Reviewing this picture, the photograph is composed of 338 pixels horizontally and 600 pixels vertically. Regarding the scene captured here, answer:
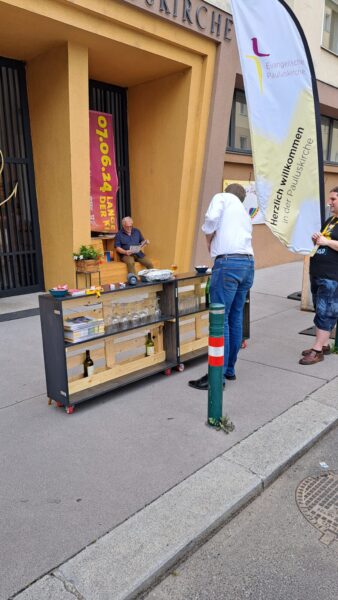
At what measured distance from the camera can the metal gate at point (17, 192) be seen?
7.49m

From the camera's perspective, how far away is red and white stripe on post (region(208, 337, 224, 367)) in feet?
11.1

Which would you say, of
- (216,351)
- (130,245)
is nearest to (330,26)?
(130,245)

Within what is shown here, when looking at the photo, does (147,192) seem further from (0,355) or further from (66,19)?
(0,355)

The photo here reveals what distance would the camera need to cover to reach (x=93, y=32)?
21.6ft

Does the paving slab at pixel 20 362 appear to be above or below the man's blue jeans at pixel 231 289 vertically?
below

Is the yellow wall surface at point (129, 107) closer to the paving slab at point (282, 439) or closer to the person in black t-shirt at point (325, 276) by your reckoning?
the person in black t-shirt at point (325, 276)

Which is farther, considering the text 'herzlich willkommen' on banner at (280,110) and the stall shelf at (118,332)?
the text 'herzlich willkommen' on banner at (280,110)

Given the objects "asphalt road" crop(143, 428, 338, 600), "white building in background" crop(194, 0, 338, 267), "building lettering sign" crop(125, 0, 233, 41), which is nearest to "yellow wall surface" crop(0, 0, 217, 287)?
"building lettering sign" crop(125, 0, 233, 41)

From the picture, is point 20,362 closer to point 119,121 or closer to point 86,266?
point 86,266

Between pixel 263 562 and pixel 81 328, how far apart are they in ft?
7.22

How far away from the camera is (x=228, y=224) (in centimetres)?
409

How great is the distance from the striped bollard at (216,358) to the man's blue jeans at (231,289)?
0.77 m

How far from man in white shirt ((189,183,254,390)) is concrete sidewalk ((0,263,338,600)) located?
0.68 meters

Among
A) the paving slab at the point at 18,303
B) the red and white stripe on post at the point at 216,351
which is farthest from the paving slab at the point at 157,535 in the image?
the paving slab at the point at 18,303
